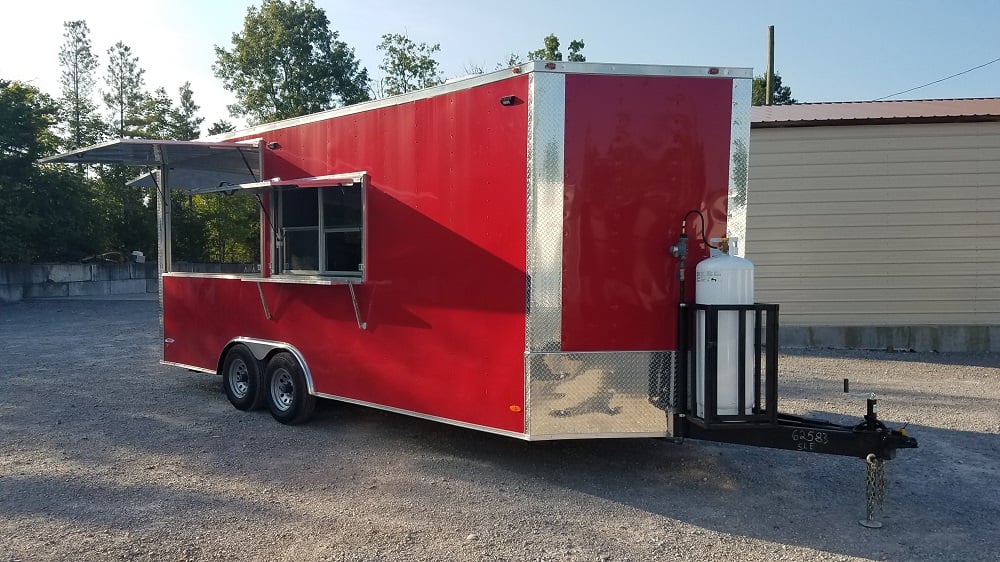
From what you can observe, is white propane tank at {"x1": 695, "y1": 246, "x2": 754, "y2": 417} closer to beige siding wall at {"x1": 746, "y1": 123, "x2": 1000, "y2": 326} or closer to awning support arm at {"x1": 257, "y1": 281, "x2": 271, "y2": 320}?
awning support arm at {"x1": 257, "y1": 281, "x2": 271, "y2": 320}

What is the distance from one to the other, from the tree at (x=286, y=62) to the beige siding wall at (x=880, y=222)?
23.1m

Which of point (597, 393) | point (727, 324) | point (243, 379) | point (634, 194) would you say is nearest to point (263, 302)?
point (243, 379)

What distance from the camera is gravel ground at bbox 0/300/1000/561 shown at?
3947 mm

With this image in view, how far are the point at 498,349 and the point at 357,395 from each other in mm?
1663

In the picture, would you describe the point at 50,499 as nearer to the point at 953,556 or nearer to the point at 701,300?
the point at 701,300

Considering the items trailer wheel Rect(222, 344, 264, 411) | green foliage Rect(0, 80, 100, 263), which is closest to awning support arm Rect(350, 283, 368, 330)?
trailer wheel Rect(222, 344, 264, 411)

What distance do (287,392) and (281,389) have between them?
0.34ft

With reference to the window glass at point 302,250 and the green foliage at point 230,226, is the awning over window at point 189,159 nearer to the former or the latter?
the green foliage at point 230,226

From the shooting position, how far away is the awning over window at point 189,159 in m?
6.78

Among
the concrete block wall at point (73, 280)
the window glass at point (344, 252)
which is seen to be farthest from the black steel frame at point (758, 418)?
the concrete block wall at point (73, 280)

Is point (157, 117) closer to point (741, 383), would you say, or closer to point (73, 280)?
point (73, 280)

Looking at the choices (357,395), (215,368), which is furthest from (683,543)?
(215,368)

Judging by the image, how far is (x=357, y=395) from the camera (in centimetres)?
594

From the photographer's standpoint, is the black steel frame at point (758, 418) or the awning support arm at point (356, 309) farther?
the awning support arm at point (356, 309)
